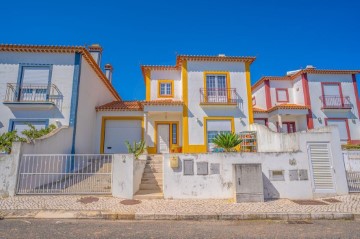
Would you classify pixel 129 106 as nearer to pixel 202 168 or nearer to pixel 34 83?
pixel 34 83

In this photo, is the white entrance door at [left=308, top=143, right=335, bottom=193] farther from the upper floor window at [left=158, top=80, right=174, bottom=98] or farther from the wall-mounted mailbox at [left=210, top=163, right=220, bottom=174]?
the upper floor window at [left=158, top=80, right=174, bottom=98]

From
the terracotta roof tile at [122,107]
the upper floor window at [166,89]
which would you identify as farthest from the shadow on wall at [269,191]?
the terracotta roof tile at [122,107]

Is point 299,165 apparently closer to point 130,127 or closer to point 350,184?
point 350,184

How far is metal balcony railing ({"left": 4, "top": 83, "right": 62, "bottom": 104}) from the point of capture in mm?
12266

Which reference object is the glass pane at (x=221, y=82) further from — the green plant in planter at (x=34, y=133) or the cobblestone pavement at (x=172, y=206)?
the green plant in planter at (x=34, y=133)

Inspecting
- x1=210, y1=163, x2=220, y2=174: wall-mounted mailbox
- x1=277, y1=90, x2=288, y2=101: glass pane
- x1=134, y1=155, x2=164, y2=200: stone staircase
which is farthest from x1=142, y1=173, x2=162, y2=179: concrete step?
x1=277, y1=90, x2=288, y2=101: glass pane

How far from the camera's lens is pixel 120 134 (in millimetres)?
15664

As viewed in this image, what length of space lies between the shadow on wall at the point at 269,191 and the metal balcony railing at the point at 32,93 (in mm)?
12242

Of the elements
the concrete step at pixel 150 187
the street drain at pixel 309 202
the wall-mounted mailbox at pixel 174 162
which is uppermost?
the wall-mounted mailbox at pixel 174 162

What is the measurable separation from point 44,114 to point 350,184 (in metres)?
16.4

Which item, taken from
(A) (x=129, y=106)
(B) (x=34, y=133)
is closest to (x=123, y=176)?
(B) (x=34, y=133)

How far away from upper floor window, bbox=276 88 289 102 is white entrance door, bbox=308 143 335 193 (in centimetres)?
1253

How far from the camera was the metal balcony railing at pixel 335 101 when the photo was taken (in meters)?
18.7

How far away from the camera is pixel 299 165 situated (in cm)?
862
